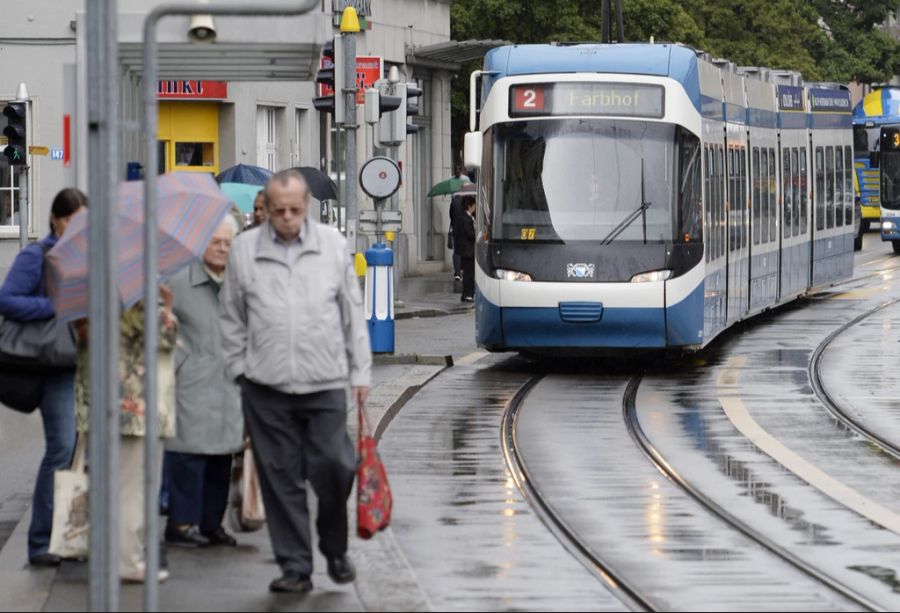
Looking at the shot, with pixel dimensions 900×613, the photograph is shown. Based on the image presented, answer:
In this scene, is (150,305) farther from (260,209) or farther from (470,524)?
(470,524)

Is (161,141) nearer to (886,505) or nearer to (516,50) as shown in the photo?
→ (516,50)

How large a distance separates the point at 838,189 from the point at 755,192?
836 centimetres

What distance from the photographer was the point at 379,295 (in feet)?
68.8

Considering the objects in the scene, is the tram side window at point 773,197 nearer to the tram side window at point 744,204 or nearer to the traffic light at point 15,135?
the tram side window at point 744,204

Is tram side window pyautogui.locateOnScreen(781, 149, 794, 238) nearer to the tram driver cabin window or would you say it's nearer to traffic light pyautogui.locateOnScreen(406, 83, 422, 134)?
traffic light pyautogui.locateOnScreen(406, 83, 422, 134)

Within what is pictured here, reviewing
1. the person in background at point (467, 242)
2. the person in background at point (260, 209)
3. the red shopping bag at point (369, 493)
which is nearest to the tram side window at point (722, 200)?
the person in background at point (260, 209)

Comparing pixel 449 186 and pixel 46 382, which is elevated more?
pixel 449 186

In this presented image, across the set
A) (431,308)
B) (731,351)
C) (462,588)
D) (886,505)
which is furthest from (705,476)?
(431,308)

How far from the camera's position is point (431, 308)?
31188 millimetres

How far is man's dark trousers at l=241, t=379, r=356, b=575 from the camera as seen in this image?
8.65 m

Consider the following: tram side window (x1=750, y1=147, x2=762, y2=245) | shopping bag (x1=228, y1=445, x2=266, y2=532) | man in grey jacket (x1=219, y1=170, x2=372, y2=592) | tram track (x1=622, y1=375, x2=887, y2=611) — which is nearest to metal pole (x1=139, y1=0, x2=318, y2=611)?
man in grey jacket (x1=219, y1=170, x2=372, y2=592)

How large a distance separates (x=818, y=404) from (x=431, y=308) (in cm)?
1406

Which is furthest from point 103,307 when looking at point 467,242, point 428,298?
point 467,242

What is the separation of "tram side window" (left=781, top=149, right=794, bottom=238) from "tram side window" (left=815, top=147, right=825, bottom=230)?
2532 millimetres
